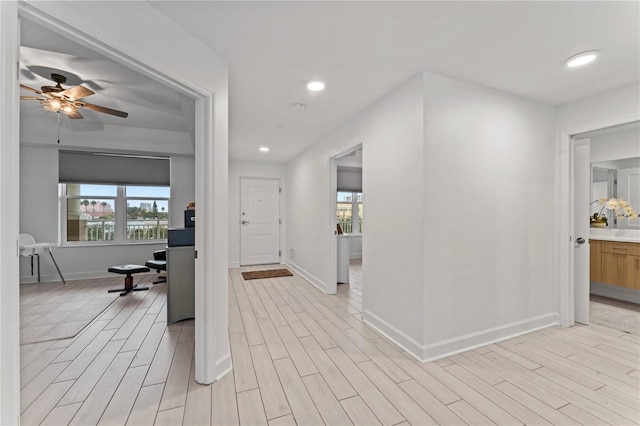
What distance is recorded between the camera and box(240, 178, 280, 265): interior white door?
6.20 metres

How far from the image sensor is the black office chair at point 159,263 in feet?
14.6

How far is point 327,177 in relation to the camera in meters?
4.19

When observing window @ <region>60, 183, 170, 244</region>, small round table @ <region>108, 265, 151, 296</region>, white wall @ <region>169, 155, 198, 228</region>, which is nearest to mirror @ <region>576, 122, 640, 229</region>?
white wall @ <region>169, 155, 198, 228</region>

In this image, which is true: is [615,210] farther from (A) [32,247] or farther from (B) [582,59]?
(A) [32,247]

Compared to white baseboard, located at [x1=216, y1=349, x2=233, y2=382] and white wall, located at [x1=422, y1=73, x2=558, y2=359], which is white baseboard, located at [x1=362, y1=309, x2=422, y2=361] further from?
white baseboard, located at [x1=216, y1=349, x2=233, y2=382]

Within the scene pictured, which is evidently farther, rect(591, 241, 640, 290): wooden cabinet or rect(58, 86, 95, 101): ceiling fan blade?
rect(591, 241, 640, 290): wooden cabinet

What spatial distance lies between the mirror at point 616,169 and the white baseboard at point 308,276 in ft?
14.0

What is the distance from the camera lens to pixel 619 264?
369cm

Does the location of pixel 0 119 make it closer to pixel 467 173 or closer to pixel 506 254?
pixel 467 173

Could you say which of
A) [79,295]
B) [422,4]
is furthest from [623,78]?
[79,295]

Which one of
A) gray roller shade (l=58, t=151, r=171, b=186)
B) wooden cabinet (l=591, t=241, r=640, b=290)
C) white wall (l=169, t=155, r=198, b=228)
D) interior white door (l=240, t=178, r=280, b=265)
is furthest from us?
interior white door (l=240, t=178, r=280, b=265)

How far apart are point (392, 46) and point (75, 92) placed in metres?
3.14

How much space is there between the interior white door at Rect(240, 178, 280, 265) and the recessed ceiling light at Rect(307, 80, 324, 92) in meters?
3.87

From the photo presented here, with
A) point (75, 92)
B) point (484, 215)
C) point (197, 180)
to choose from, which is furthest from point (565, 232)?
point (75, 92)
